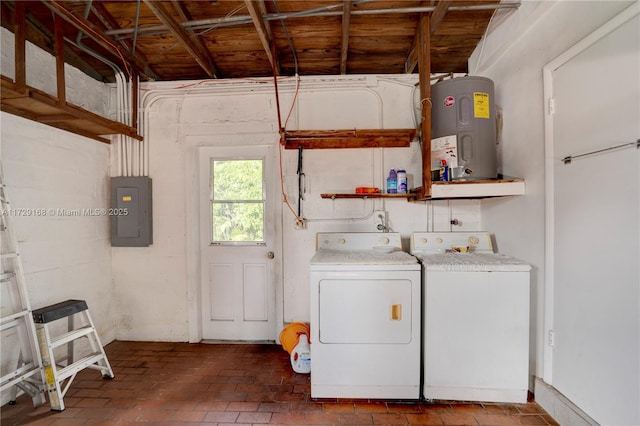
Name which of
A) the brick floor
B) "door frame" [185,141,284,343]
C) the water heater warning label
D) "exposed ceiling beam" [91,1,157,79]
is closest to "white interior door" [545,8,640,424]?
the water heater warning label

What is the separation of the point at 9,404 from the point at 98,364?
45 centimetres

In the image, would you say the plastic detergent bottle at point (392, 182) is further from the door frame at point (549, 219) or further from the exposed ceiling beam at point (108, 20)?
the exposed ceiling beam at point (108, 20)

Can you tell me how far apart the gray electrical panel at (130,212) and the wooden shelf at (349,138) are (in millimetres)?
1477

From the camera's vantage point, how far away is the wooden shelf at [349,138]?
85.3 inches

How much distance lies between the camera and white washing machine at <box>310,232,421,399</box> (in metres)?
1.62

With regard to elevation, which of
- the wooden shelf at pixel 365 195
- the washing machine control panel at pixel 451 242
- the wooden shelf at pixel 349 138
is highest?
the wooden shelf at pixel 349 138

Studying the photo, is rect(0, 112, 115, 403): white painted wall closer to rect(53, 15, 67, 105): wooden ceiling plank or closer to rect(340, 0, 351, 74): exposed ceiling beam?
rect(53, 15, 67, 105): wooden ceiling plank

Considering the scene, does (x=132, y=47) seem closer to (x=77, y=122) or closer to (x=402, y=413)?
(x=77, y=122)

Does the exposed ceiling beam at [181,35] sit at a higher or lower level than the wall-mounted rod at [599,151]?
higher

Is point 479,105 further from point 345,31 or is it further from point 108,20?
point 108,20

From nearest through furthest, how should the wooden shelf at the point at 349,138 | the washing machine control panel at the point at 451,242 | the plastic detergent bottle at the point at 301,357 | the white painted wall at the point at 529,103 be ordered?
A: the white painted wall at the point at 529,103 → the plastic detergent bottle at the point at 301,357 → the washing machine control panel at the point at 451,242 → the wooden shelf at the point at 349,138

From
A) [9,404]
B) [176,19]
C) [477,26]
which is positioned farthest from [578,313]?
[9,404]

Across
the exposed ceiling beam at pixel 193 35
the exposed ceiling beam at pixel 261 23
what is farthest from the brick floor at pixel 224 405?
the exposed ceiling beam at pixel 193 35

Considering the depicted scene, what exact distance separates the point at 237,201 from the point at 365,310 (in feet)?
5.33
